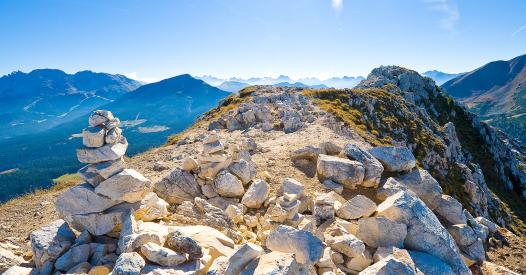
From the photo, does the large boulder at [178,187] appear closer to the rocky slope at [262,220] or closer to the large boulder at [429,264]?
the rocky slope at [262,220]

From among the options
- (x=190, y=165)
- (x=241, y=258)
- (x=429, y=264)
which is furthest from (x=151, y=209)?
(x=429, y=264)

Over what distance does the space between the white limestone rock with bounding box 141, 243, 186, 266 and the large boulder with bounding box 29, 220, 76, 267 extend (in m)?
4.10

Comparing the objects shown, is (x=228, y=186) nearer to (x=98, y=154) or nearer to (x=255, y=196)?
(x=255, y=196)

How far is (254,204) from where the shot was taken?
17453mm

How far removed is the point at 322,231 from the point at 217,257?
16.8ft

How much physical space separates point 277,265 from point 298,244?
179cm

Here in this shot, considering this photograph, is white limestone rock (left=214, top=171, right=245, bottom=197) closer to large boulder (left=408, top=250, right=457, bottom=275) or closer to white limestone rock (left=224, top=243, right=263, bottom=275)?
white limestone rock (left=224, top=243, right=263, bottom=275)

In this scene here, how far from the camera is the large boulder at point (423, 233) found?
43.8 feet

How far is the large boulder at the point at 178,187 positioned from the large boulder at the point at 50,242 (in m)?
5.64

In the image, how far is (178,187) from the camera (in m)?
18.7

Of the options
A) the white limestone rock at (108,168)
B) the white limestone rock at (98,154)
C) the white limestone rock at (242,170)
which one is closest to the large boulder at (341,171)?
the white limestone rock at (242,170)

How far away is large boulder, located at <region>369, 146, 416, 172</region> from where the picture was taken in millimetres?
21359

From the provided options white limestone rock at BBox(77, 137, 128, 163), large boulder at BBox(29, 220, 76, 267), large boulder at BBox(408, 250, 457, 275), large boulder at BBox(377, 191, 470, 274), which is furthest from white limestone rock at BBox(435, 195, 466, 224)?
large boulder at BBox(29, 220, 76, 267)

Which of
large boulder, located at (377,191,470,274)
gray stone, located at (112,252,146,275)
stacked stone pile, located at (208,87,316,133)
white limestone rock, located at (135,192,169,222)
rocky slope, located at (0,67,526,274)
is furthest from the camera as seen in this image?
stacked stone pile, located at (208,87,316,133)
